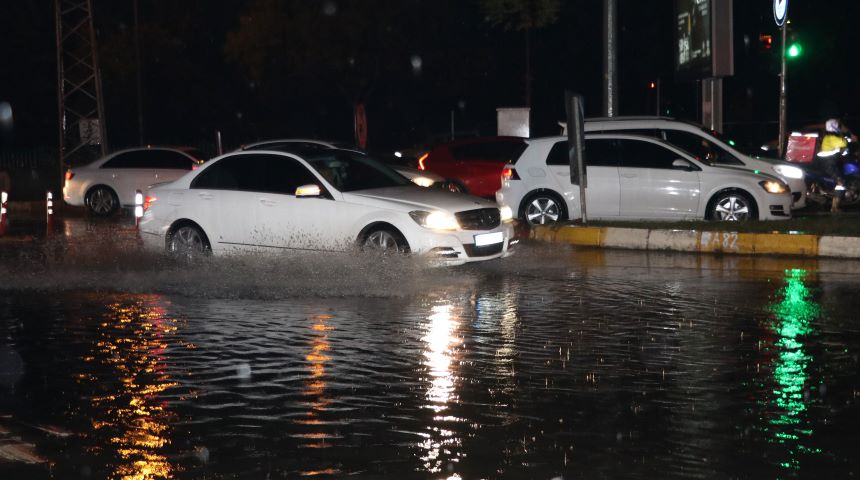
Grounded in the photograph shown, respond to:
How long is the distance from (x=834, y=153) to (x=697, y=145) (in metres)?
3.18

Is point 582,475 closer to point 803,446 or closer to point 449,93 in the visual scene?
point 803,446

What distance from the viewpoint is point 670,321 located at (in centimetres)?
1014

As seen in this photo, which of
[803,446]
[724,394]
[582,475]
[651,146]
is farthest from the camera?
[651,146]

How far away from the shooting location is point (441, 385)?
300 inches

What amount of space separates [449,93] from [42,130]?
20.0m

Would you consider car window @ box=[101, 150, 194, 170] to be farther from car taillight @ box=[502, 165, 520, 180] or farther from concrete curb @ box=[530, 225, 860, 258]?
concrete curb @ box=[530, 225, 860, 258]

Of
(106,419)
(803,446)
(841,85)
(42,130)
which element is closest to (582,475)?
(803,446)

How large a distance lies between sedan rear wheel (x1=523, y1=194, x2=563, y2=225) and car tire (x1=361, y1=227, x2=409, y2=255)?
6.03m

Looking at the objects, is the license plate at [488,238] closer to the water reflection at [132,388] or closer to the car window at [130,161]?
the water reflection at [132,388]

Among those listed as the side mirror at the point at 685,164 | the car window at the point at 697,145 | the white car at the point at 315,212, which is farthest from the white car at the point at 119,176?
the side mirror at the point at 685,164

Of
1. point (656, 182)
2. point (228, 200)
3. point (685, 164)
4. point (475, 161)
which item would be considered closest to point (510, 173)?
point (656, 182)

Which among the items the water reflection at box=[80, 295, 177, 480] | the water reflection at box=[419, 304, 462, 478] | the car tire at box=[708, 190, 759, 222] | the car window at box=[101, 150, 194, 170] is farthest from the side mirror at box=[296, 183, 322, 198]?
the car window at box=[101, 150, 194, 170]

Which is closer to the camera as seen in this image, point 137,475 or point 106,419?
point 137,475

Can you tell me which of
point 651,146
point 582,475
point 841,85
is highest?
point 841,85
